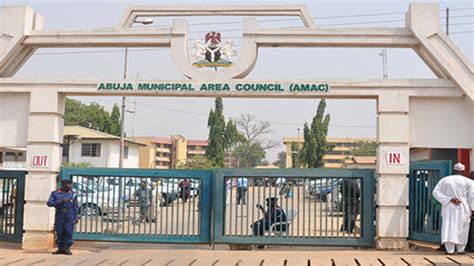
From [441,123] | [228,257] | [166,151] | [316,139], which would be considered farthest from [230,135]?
[166,151]

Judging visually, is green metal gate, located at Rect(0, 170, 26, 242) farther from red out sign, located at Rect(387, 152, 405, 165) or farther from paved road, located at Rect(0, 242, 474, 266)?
red out sign, located at Rect(387, 152, 405, 165)

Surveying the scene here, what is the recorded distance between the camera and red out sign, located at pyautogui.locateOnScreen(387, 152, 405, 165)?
10961 millimetres

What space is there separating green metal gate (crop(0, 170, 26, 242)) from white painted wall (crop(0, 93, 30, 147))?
700 millimetres

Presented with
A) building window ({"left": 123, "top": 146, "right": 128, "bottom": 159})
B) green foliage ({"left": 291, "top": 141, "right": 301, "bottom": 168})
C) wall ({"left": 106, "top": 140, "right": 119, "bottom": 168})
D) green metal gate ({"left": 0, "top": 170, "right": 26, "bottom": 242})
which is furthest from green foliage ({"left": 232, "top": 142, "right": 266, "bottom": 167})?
green metal gate ({"left": 0, "top": 170, "right": 26, "bottom": 242})

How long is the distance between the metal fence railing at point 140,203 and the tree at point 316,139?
4171cm

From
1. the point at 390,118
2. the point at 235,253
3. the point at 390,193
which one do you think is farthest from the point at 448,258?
the point at 235,253

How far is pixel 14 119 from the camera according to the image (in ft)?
39.2

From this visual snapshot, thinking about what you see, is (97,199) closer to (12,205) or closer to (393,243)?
(12,205)

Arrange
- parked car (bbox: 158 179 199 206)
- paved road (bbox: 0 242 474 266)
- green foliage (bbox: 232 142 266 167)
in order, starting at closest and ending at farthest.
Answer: paved road (bbox: 0 242 474 266)
parked car (bbox: 158 179 199 206)
green foliage (bbox: 232 142 266 167)

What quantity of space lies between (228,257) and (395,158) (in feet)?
12.3

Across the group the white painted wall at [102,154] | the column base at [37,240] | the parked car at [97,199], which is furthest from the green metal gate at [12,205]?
the white painted wall at [102,154]

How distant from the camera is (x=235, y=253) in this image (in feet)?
35.3

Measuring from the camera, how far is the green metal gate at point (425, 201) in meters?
10.7

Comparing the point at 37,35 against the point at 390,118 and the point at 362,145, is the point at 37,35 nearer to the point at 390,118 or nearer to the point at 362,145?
the point at 390,118
